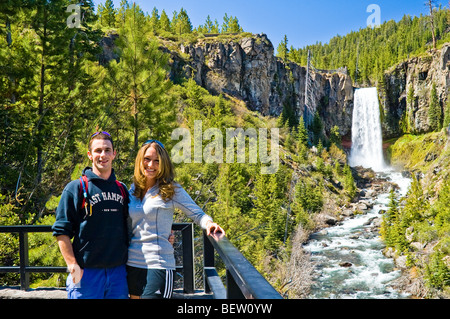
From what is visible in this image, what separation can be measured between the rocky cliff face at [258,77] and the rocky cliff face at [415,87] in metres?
7.86

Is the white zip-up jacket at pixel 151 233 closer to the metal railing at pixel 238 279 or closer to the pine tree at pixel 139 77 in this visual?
the metal railing at pixel 238 279

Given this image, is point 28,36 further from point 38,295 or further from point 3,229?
point 38,295

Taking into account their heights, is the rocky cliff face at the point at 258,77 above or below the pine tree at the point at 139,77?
above

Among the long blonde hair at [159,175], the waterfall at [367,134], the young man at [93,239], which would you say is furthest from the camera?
the waterfall at [367,134]

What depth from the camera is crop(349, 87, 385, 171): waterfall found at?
60.6 meters

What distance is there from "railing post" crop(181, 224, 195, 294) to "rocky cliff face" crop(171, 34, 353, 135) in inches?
1914

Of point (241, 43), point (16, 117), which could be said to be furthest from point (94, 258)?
point (241, 43)

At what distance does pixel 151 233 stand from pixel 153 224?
6 cm

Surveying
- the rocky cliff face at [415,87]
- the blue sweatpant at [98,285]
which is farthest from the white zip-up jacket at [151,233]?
the rocky cliff face at [415,87]

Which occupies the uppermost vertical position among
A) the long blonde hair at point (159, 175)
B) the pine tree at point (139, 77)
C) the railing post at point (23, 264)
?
the pine tree at point (139, 77)

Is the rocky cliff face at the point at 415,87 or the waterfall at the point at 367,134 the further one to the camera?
the waterfall at the point at 367,134

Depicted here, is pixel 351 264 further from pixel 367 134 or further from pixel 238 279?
pixel 367 134

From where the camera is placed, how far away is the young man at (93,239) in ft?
6.72

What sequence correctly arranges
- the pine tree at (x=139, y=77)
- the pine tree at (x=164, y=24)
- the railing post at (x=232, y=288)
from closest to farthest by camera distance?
the railing post at (x=232, y=288) < the pine tree at (x=139, y=77) < the pine tree at (x=164, y=24)
